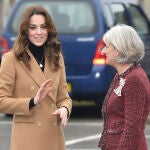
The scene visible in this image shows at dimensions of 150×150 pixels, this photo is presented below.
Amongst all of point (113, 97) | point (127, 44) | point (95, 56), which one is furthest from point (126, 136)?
point (95, 56)

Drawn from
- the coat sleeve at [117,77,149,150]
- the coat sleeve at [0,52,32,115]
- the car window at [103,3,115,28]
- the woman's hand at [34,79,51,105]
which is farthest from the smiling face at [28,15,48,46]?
the car window at [103,3,115,28]

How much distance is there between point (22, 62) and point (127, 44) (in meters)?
0.81

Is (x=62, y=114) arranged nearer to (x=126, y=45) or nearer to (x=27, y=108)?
(x=27, y=108)

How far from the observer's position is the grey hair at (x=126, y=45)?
4113mm

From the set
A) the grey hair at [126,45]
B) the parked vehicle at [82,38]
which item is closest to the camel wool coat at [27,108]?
the grey hair at [126,45]

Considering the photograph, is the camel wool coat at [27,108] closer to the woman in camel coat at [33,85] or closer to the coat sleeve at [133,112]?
the woman in camel coat at [33,85]

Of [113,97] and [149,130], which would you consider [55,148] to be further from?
[149,130]

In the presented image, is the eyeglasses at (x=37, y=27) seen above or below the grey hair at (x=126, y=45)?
above

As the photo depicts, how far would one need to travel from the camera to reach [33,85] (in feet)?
15.0

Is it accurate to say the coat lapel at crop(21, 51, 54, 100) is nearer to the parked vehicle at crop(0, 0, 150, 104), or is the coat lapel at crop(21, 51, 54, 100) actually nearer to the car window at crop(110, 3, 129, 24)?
the parked vehicle at crop(0, 0, 150, 104)

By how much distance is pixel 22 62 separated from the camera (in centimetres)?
460

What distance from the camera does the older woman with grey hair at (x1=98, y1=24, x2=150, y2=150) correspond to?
13.3ft

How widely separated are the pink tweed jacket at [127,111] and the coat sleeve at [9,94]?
1.84ft

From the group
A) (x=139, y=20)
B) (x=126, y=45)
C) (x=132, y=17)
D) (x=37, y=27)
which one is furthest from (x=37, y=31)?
(x=139, y=20)
